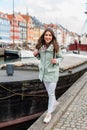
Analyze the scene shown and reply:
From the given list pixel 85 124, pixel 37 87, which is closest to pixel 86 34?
pixel 37 87

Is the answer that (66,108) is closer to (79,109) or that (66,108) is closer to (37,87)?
(79,109)

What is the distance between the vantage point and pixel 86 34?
109 ft

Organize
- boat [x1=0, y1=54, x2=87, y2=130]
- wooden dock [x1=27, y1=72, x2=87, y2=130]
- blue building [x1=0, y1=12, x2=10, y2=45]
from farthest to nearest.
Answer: blue building [x1=0, y1=12, x2=10, y2=45] → boat [x1=0, y1=54, x2=87, y2=130] → wooden dock [x1=27, y1=72, x2=87, y2=130]

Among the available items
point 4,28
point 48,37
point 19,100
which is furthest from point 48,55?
point 4,28

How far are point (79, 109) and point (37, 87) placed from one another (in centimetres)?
133

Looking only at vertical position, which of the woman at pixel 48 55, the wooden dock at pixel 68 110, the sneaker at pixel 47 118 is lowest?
the wooden dock at pixel 68 110

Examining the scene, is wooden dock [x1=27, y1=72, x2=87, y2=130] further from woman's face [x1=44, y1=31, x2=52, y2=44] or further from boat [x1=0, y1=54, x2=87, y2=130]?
woman's face [x1=44, y1=31, x2=52, y2=44]

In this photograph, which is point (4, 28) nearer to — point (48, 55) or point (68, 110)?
point (68, 110)

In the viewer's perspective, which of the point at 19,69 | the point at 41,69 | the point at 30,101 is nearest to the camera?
the point at 41,69

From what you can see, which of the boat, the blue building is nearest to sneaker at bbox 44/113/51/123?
the boat

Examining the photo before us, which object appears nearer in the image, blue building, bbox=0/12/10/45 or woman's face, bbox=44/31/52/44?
woman's face, bbox=44/31/52/44

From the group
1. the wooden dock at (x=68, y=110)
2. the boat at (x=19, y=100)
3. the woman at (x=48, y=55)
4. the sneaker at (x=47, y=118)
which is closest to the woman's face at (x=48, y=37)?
the woman at (x=48, y=55)

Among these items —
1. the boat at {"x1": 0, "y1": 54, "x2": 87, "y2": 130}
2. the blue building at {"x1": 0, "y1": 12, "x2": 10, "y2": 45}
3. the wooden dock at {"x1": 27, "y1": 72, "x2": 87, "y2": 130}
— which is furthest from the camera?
the blue building at {"x1": 0, "y1": 12, "x2": 10, "y2": 45}

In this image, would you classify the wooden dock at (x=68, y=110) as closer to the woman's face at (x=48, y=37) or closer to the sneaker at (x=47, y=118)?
the sneaker at (x=47, y=118)
